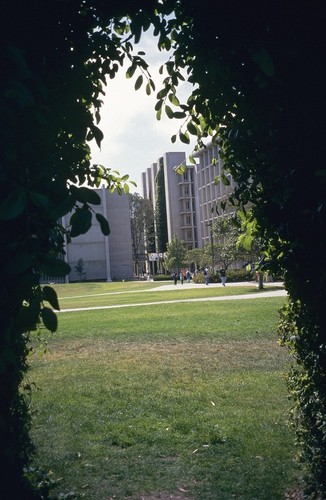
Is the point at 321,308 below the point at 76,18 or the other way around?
below

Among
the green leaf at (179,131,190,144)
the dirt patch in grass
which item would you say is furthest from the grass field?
the green leaf at (179,131,190,144)

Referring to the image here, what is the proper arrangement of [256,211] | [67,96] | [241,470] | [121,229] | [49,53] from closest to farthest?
[49,53] < [67,96] < [256,211] < [241,470] < [121,229]

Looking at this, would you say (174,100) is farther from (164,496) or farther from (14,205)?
(164,496)

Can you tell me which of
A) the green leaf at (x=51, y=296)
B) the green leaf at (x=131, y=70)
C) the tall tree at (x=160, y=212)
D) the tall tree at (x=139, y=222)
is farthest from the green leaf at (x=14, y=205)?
the tall tree at (x=160, y=212)

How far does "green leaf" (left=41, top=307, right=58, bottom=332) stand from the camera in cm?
158

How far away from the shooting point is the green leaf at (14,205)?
4.98ft

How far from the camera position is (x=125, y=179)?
522 centimetres

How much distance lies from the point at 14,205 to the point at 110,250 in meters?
83.0

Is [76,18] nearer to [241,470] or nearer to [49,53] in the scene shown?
[49,53]

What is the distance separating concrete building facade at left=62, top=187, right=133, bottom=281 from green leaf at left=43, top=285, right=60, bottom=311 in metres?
77.8

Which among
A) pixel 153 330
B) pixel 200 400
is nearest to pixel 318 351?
pixel 200 400

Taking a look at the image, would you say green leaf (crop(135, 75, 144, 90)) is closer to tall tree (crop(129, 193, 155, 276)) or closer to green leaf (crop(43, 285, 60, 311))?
green leaf (crop(43, 285, 60, 311))

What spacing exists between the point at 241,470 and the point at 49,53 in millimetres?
4312

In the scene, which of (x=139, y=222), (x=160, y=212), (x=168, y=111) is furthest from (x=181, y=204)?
(x=168, y=111)
